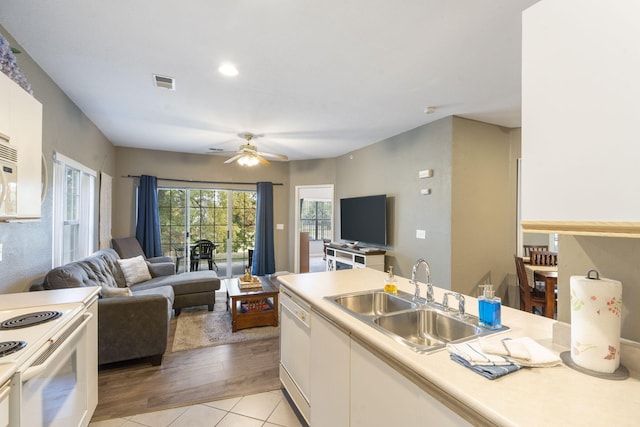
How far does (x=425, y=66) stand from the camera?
251 centimetres

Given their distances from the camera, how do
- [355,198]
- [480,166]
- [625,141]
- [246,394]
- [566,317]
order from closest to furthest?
[625,141], [566,317], [246,394], [480,166], [355,198]

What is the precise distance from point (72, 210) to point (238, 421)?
3.45 meters

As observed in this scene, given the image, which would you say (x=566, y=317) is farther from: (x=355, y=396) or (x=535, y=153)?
(x=355, y=396)

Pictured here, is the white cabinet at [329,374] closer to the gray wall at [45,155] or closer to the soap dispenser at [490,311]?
the soap dispenser at [490,311]

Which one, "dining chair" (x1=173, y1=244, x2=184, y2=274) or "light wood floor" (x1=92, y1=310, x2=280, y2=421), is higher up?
"dining chair" (x1=173, y1=244, x2=184, y2=274)

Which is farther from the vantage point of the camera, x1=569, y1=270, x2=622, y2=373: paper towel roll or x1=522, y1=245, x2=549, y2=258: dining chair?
x1=522, y1=245, x2=549, y2=258: dining chair

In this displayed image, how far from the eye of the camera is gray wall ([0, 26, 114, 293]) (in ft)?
7.14

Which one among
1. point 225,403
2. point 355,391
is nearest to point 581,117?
point 355,391

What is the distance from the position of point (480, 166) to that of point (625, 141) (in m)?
3.46

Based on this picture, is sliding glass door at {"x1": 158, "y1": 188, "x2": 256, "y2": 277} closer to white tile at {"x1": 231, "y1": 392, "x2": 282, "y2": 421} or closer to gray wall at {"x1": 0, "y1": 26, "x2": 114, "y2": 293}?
gray wall at {"x1": 0, "y1": 26, "x2": 114, "y2": 293}

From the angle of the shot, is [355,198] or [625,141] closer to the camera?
[625,141]

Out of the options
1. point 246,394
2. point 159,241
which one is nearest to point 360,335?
point 246,394

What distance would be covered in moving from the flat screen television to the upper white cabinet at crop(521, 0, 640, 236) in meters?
3.82

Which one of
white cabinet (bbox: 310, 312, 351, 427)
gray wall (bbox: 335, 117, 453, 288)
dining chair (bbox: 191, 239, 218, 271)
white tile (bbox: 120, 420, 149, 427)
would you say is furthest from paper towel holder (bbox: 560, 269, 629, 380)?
dining chair (bbox: 191, 239, 218, 271)
